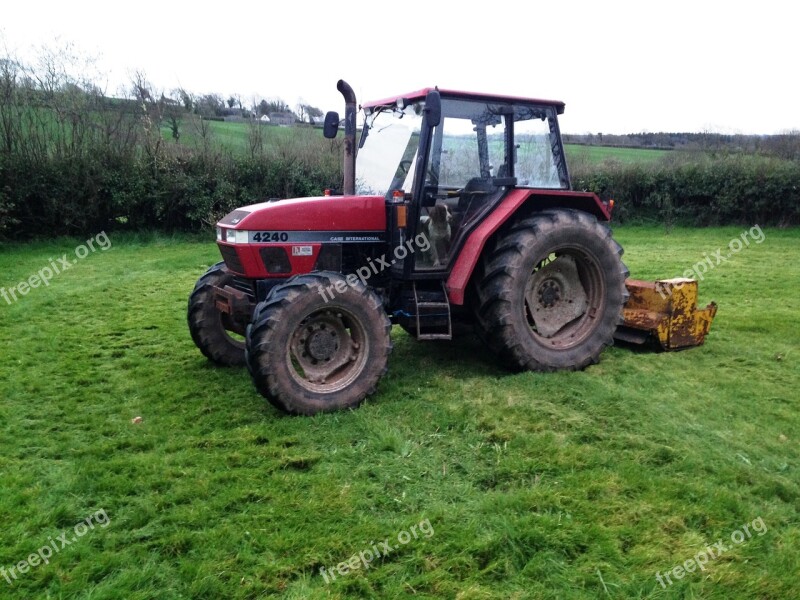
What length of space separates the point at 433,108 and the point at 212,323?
8.05 feet

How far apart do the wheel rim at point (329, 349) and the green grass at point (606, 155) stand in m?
16.0

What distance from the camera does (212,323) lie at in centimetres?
517

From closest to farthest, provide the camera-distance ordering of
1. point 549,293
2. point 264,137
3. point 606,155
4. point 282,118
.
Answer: point 549,293 → point 264,137 → point 282,118 → point 606,155

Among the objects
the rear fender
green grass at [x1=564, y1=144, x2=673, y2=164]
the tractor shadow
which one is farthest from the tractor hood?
green grass at [x1=564, y1=144, x2=673, y2=164]

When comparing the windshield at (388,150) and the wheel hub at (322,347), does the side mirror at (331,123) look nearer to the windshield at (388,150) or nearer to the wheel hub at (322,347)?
the windshield at (388,150)

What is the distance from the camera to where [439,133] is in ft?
15.5

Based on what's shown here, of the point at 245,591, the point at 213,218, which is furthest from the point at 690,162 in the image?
the point at 245,591

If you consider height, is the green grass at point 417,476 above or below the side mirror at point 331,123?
below

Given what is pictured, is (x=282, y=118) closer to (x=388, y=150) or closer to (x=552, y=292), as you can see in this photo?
(x=388, y=150)

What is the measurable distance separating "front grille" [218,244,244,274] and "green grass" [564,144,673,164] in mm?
15850

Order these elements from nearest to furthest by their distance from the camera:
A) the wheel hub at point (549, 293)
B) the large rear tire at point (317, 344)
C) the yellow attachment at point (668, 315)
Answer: the large rear tire at point (317, 344) → the wheel hub at point (549, 293) → the yellow attachment at point (668, 315)

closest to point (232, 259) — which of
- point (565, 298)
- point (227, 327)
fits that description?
point (227, 327)

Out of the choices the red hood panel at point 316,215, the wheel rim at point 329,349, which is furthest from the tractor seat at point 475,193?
the wheel rim at point 329,349

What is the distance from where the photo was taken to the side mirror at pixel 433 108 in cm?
427
